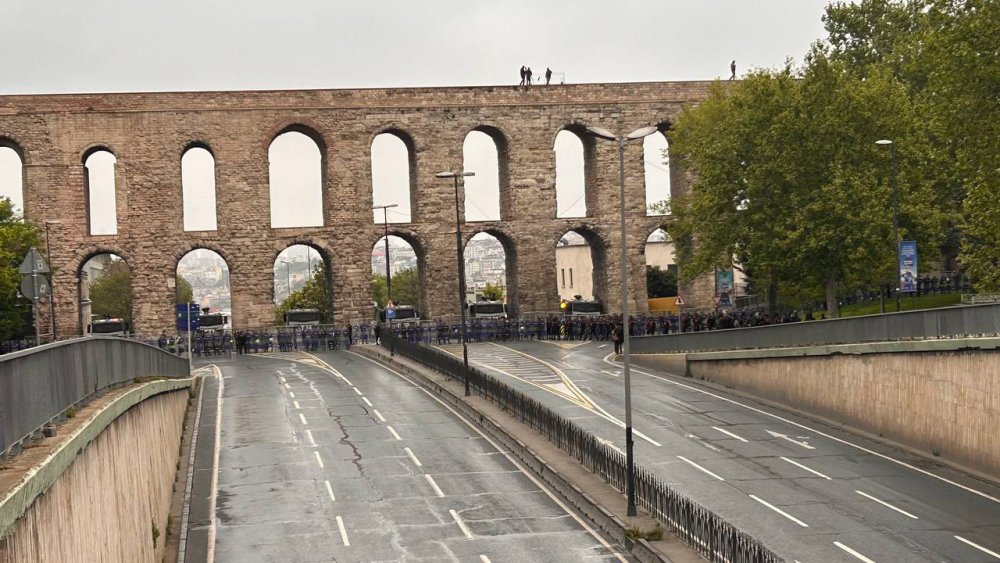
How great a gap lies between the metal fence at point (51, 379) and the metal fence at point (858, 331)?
2339 cm

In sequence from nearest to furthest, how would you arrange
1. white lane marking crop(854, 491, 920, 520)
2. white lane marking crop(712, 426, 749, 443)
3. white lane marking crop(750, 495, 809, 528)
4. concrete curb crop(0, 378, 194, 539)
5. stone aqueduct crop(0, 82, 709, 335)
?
concrete curb crop(0, 378, 194, 539) < white lane marking crop(750, 495, 809, 528) < white lane marking crop(854, 491, 920, 520) < white lane marking crop(712, 426, 749, 443) < stone aqueduct crop(0, 82, 709, 335)

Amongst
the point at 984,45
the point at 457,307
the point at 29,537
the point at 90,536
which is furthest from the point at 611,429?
the point at 457,307

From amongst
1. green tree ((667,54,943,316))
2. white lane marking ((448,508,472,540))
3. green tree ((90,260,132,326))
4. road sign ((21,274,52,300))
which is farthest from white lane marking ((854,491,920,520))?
green tree ((90,260,132,326))

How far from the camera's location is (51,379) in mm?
14242

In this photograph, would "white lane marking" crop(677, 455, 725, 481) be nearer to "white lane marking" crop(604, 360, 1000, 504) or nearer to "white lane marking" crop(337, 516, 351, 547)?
"white lane marking" crop(604, 360, 1000, 504)

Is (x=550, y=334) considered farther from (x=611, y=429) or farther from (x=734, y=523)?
(x=734, y=523)

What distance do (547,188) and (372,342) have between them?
56.9 feet

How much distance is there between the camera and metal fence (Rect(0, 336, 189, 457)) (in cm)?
1157

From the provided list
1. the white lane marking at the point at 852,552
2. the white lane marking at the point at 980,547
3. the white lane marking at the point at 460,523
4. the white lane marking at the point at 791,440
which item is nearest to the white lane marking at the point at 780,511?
the white lane marking at the point at 852,552

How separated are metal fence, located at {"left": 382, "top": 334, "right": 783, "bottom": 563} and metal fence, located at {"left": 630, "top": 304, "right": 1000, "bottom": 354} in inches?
393

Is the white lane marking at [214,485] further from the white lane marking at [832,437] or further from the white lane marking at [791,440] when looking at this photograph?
the white lane marking at [832,437]

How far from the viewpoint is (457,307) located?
290ft

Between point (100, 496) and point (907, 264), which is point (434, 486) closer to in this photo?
point (100, 496)

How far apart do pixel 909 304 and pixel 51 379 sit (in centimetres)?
6571
